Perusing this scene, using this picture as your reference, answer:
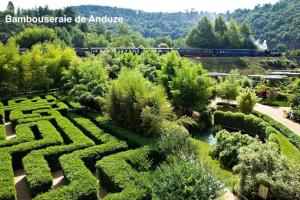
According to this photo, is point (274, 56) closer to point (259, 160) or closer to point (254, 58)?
point (254, 58)

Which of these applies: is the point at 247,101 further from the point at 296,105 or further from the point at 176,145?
the point at 176,145

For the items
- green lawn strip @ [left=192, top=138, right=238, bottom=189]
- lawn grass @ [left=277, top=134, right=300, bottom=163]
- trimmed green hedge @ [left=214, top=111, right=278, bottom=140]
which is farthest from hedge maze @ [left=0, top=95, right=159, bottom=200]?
trimmed green hedge @ [left=214, top=111, right=278, bottom=140]

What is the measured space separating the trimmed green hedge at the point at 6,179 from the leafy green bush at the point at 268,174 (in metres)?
9.84

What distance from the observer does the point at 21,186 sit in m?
14.6

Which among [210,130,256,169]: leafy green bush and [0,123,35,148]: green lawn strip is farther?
[210,130,256,169]: leafy green bush

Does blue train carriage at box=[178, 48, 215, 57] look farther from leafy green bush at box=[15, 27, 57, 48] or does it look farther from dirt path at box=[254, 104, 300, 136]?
dirt path at box=[254, 104, 300, 136]

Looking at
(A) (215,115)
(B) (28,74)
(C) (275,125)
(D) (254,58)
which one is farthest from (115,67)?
(D) (254,58)

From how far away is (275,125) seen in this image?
2483 centimetres

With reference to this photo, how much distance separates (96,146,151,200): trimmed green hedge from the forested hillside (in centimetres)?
11406

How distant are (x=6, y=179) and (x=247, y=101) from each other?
21139 mm

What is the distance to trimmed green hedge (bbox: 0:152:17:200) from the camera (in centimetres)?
1216

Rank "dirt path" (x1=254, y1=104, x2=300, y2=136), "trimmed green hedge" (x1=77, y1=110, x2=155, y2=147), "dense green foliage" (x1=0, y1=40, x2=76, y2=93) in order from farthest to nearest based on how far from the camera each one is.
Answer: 1. "dense green foliage" (x1=0, y1=40, x2=76, y2=93)
2. "dirt path" (x1=254, y1=104, x2=300, y2=136)
3. "trimmed green hedge" (x1=77, y1=110, x2=155, y2=147)

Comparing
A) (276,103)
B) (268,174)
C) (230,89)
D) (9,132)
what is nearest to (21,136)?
(9,132)

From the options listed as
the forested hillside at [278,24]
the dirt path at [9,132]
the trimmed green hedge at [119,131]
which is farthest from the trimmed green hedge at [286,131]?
the forested hillside at [278,24]
